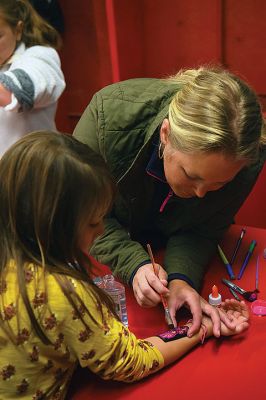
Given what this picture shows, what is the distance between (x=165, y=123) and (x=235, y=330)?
1.38ft

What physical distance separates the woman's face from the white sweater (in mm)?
459

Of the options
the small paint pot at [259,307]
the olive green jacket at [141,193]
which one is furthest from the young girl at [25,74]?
the small paint pot at [259,307]

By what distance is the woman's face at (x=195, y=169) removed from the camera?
89 cm

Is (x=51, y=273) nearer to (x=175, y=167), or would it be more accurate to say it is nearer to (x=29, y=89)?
(x=175, y=167)

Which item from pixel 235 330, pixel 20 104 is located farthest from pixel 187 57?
pixel 235 330

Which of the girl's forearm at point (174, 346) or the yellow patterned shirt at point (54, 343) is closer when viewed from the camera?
the yellow patterned shirt at point (54, 343)

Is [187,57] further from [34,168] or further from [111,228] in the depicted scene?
[34,168]

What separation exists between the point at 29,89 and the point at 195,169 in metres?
0.57

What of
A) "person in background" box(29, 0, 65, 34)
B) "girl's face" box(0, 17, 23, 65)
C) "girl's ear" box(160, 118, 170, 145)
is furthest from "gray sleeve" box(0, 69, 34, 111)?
"person in background" box(29, 0, 65, 34)

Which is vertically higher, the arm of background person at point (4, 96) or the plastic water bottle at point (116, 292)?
the arm of background person at point (4, 96)

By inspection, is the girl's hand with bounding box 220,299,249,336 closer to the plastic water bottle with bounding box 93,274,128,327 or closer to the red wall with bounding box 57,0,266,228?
the plastic water bottle with bounding box 93,274,128,327

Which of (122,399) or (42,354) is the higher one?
(42,354)

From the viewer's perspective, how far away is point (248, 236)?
1.21m

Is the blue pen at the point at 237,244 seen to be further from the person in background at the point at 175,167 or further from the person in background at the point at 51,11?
the person in background at the point at 51,11
